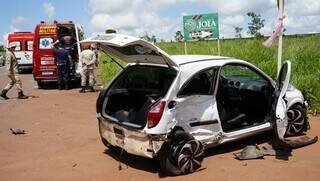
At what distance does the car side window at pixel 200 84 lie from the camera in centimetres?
707

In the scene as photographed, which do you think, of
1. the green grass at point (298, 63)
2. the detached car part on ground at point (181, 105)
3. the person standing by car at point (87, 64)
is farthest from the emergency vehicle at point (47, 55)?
the detached car part on ground at point (181, 105)

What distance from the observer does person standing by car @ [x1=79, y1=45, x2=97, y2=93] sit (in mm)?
16938

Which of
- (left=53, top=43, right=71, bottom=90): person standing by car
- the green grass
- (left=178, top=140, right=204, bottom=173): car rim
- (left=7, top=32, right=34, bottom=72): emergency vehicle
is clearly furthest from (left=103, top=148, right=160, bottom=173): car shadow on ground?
(left=7, top=32, right=34, bottom=72): emergency vehicle

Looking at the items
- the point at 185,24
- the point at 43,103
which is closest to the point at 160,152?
the point at 43,103

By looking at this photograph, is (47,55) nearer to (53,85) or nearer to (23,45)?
(53,85)

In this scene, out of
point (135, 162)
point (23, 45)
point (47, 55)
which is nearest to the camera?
point (135, 162)

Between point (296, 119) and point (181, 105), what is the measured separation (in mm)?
2726

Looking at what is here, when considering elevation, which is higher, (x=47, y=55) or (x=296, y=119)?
(x=47, y=55)

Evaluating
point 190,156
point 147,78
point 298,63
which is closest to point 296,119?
point 190,156

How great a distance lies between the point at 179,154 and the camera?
680 cm

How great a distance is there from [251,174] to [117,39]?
256 centimetres

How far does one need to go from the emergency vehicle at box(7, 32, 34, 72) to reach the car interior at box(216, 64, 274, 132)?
71.7 ft

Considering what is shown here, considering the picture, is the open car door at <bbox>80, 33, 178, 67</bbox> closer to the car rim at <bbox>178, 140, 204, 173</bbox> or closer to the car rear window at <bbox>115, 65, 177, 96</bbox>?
the car rear window at <bbox>115, 65, 177, 96</bbox>

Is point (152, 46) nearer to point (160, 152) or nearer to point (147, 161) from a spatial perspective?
point (160, 152)
